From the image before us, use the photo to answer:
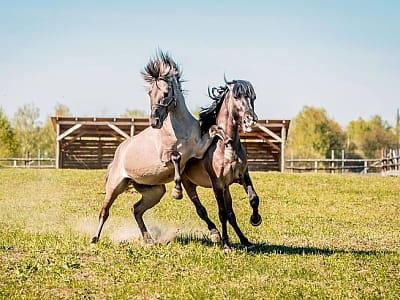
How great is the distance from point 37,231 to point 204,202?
8.82m

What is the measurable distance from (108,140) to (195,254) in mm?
30788

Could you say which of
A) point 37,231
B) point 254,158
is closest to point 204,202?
point 37,231

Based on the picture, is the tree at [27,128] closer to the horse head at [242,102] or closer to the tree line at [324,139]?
the tree line at [324,139]

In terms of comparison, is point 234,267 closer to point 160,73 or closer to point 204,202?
point 160,73

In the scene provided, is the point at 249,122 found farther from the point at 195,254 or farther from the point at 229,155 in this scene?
the point at 195,254

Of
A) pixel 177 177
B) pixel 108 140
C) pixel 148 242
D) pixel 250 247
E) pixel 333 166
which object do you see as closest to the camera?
pixel 177 177

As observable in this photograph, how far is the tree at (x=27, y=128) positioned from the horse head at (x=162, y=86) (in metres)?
65.2

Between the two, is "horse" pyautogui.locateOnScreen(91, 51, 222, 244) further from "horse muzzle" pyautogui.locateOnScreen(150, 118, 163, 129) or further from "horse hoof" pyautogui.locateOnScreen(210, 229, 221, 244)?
"horse hoof" pyautogui.locateOnScreen(210, 229, 221, 244)

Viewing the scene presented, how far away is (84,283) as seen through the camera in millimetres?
7801

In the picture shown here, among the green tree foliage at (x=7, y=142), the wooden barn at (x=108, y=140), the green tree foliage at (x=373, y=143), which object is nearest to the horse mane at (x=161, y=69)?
the wooden barn at (x=108, y=140)

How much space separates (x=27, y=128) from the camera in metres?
74.9

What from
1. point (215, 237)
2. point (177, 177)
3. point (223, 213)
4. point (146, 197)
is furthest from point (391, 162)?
point (177, 177)

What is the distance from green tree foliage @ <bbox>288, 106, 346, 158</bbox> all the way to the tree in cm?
2980

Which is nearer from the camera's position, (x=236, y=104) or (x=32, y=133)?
(x=236, y=104)
